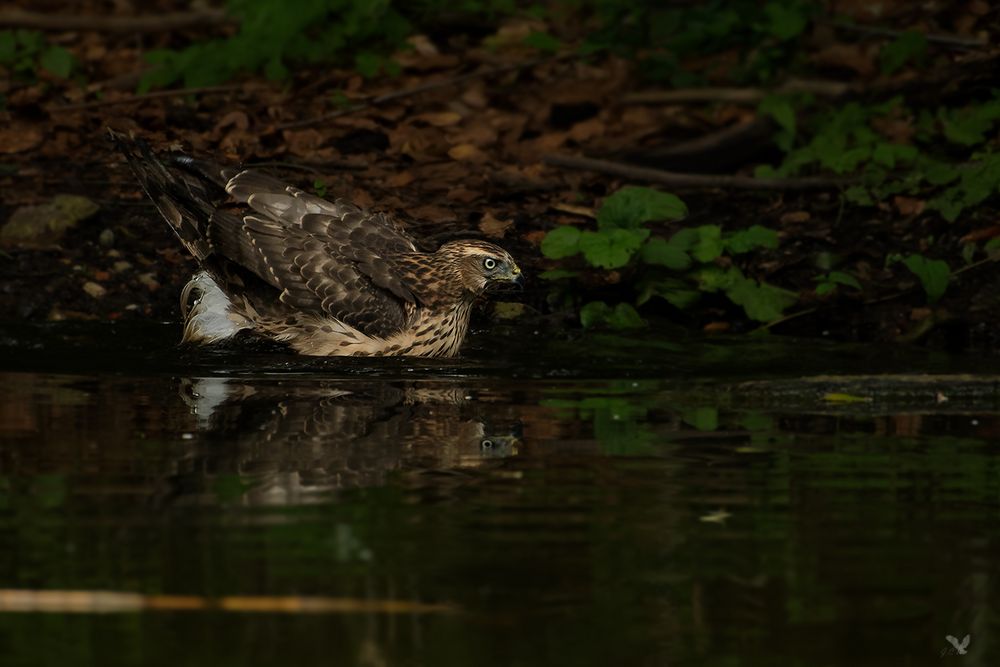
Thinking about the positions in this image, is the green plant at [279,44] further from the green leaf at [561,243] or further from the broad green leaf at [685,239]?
the broad green leaf at [685,239]

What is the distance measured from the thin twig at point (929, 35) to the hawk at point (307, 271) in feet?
18.8

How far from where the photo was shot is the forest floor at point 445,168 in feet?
34.9

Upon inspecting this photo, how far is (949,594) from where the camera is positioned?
423 cm

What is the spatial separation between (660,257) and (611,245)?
332mm

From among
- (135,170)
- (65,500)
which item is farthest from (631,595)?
(135,170)

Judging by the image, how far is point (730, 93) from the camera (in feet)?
46.7

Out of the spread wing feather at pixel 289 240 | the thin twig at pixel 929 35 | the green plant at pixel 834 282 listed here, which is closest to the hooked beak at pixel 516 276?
the spread wing feather at pixel 289 240

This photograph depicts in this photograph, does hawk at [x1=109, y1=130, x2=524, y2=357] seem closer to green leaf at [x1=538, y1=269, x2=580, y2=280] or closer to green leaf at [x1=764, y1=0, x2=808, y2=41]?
green leaf at [x1=538, y1=269, x2=580, y2=280]

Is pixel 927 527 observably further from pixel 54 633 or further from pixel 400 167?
pixel 400 167

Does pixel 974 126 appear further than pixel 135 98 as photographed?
No

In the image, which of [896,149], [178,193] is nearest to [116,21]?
[178,193]

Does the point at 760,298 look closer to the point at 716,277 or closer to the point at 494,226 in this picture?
the point at 716,277

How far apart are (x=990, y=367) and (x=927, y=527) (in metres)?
4.20

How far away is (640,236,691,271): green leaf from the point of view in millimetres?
10562
